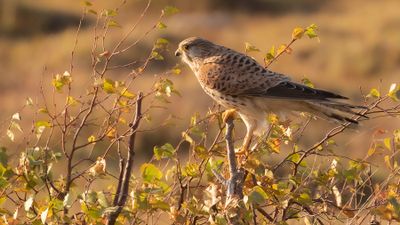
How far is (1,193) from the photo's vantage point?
382 centimetres

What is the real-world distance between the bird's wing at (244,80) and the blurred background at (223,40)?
853 centimetres

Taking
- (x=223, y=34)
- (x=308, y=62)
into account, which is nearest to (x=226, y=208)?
(x=308, y=62)

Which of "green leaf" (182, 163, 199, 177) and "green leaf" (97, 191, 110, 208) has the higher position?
"green leaf" (97, 191, 110, 208)

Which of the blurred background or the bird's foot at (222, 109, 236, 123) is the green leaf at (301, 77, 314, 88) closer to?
the bird's foot at (222, 109, 236, 123)

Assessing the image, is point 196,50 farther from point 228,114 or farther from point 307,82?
point 307,82

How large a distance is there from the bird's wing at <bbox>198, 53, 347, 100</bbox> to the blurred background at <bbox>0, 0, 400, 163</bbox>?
853cm

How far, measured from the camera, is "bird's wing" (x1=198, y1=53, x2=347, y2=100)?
518cm

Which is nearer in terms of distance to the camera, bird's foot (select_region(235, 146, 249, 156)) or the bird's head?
bird's foot (select_region(235, 146, 249, 156))

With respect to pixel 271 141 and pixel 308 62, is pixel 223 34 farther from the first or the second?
pixel 271 141

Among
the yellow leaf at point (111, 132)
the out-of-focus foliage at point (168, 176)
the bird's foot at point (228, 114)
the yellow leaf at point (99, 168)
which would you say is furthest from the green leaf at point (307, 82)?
the yellow leaf at point (99, 168)

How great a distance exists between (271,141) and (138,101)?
2.12ft

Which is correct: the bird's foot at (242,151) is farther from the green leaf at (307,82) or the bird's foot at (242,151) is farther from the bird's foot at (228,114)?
the green leaf at (307,82)

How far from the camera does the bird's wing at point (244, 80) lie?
5.18m

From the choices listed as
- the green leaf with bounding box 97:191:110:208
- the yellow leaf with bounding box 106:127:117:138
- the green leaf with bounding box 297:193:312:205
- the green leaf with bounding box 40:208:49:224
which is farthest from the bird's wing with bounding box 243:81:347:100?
the green leaf with bounding box 40:208:49:224
